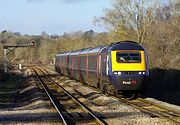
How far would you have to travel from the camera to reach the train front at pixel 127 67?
22.0 metres

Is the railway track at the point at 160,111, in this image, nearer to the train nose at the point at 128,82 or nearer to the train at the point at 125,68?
the train nose at the point at 128,82

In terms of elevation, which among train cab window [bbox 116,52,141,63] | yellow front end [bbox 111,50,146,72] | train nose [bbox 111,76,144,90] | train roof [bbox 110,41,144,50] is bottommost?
train nose [bbox 111,76,144,90]

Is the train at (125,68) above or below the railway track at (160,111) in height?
above

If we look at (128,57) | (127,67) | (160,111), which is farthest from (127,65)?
(160,111)

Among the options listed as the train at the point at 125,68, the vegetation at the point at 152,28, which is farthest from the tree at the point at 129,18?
the train at the point at 125,68

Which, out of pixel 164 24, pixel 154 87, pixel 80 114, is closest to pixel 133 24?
pixel 164 24

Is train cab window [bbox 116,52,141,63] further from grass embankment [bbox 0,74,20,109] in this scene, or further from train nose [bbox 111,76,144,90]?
grass embankment [bbox 0,74,20,109]

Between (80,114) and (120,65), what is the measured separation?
6.59 metres

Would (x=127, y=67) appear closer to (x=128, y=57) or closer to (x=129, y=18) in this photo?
(x=128, y=57)

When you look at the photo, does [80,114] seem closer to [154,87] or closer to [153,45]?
[154,87]

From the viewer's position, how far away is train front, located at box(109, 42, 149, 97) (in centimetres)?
2200

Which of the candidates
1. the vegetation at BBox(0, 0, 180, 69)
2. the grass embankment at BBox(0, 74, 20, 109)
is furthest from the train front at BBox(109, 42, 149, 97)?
the vegetation at BBox(0, 0, 180, 69)

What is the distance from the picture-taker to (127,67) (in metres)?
22.3

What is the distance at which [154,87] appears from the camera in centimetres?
3625
